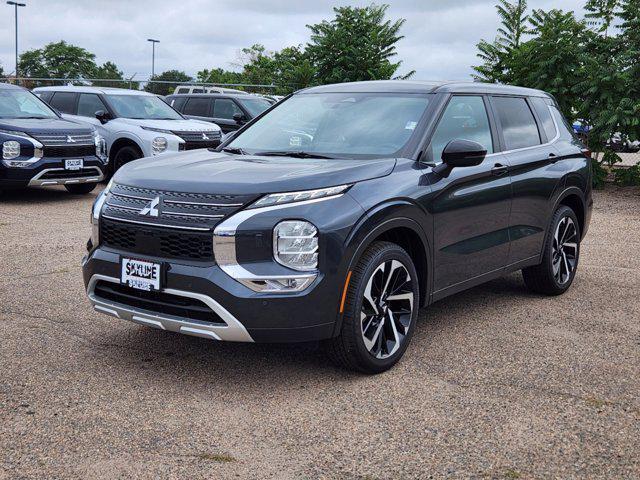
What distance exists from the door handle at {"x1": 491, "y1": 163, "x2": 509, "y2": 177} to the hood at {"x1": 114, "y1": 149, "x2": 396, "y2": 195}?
1060 millimetres

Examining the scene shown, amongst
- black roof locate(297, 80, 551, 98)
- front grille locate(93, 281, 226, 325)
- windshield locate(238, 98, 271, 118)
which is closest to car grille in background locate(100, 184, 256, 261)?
front grille locate(93, 281, 226, 325)

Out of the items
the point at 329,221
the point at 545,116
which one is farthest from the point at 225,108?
the point at 329,221

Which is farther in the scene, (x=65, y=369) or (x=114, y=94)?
(x=114, y=94)

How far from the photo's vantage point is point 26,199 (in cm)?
1208

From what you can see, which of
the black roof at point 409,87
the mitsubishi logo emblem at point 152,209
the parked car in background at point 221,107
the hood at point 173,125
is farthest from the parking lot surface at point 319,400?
the parked car in background at point 221,107

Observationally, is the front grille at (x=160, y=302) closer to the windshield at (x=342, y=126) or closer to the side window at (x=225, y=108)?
the windshield at (x=342, y=126)

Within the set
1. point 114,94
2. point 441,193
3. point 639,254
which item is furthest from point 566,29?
point 441,193

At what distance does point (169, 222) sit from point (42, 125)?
8.23 meters

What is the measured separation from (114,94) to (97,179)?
108 inches

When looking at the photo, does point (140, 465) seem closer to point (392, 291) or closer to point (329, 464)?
point (329, 464)

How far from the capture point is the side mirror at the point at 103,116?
13.5 m

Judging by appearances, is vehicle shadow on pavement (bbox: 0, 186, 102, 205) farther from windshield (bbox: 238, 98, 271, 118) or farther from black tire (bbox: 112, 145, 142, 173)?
windshield (bbox: 238, 98, 271, 118)

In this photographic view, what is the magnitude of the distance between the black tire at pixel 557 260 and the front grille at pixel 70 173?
7.50 metres

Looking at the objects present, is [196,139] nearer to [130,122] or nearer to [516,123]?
[130,122]
